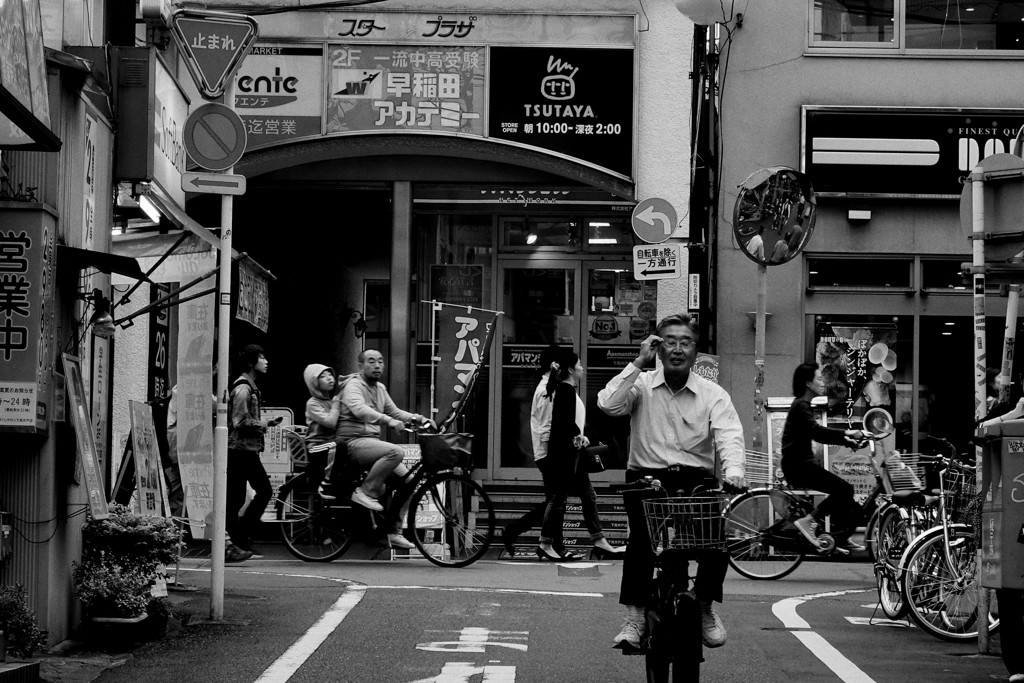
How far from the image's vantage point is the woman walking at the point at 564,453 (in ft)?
45.2

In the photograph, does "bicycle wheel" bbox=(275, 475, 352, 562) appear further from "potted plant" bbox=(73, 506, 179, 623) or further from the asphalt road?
"potted plant" bbox=(73, 506, 179, 623)

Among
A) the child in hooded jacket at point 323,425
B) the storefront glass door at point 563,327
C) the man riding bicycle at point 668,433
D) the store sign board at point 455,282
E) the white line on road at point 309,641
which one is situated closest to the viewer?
the man riding bicycle at point 668,433

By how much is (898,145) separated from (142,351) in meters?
8.87

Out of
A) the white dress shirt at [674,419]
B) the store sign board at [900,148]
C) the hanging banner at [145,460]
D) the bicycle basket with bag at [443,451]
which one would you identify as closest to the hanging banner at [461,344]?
the bicycle basket with bag at [443,451]

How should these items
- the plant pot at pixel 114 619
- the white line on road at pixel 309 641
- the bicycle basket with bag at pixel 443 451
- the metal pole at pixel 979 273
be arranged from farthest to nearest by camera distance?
the bicycle basket with bag at pixel 443 451, the metal pole at pixel 979 273, the plant pot at pixel 114 619, the white line on road at pixel 309 641

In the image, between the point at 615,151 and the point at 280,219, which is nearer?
the point at 615,151

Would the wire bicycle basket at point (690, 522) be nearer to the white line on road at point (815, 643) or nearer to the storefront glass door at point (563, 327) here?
the white line on road at point (815, 643)

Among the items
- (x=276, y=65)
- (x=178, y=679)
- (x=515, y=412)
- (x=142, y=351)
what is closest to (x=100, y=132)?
(x=178, y=679)

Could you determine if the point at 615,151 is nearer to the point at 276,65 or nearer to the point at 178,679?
the point at 276,65

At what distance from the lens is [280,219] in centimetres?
1838

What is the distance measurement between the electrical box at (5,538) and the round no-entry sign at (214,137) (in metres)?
2.88

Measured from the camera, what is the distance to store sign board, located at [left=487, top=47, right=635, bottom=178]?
668 inches

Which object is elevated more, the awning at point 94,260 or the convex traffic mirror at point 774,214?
the convex traffic mirror at point 774,214

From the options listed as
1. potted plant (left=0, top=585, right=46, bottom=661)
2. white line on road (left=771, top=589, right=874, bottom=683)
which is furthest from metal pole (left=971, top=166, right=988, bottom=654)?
potted plant (left=0, top=585, right=46, bottom=661)
